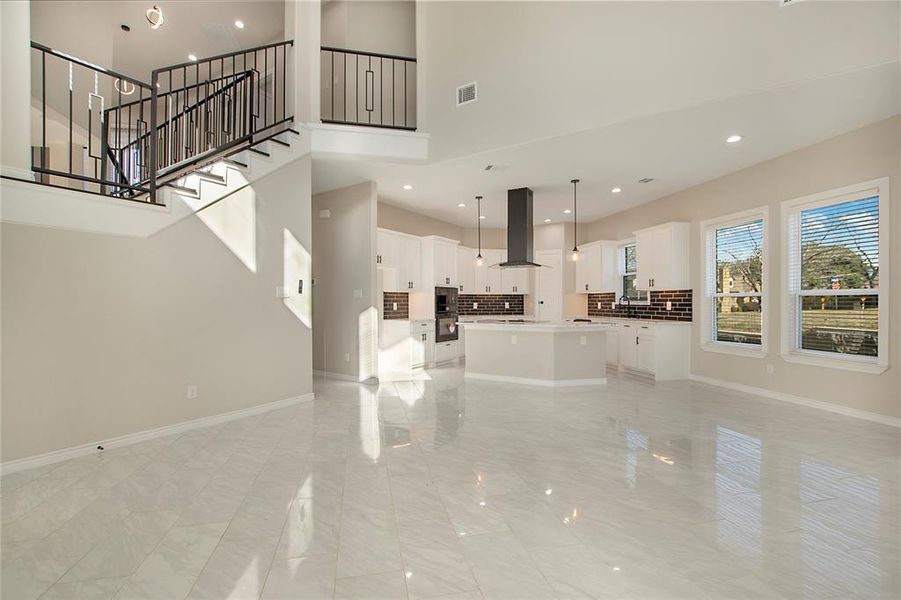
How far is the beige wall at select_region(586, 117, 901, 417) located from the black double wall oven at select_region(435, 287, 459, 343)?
4213mm

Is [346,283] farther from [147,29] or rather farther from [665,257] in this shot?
[147,29]

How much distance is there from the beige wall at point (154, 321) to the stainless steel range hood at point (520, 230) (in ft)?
10.4

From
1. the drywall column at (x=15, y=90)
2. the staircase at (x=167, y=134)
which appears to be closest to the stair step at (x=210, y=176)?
the staircase at (x=167, y=134)

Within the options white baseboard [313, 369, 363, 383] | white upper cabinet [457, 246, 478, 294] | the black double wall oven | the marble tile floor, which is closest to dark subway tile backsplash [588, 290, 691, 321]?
white upper cabinet [457, 246, 478, 294]

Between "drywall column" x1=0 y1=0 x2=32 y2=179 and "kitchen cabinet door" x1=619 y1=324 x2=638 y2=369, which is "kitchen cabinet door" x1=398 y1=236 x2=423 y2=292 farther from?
"drywall column" x1=0 y1=0 x2=32 y2=179

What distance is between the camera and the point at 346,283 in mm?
6227

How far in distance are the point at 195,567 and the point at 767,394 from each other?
6.26m

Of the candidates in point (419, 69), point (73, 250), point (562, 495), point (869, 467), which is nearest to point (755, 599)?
point (562, 495)

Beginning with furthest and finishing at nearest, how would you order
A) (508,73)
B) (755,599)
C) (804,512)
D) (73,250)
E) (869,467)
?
(508,73) → (73,250) → (869,467) → (804,512) → (755,599)

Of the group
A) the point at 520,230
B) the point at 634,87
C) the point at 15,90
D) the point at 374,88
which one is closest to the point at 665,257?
the point at 520,230

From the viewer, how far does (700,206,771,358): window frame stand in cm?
530

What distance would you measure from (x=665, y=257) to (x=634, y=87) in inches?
134

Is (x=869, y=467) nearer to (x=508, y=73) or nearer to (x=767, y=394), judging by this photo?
(x=767, y=394)

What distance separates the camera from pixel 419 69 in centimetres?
540
